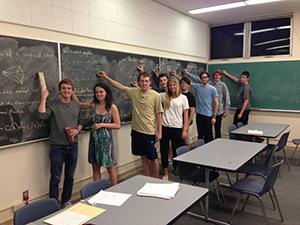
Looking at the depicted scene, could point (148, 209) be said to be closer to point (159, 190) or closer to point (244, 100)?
point (159, 190)

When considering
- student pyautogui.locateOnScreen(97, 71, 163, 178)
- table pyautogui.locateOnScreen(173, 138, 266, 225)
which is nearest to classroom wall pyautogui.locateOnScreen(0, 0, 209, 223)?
student pyautogui.locateOnScreen(97, 71, 163, 178)

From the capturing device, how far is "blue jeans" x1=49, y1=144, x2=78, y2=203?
304 cm

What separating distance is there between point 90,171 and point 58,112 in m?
1.16

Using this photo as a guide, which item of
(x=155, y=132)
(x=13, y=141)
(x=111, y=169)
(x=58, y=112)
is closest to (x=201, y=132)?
(x=155, y=132)

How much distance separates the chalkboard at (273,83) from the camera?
6016 millimetres

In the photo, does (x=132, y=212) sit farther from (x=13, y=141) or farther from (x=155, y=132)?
(x=155, y=132)

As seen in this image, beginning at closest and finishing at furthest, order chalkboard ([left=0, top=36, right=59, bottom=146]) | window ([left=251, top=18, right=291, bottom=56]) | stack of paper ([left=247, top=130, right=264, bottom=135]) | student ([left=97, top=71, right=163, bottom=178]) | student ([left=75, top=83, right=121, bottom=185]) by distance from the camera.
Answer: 1. chalkboard ([left=0, top=36, right=59, bottom=146])
2. student ([left=75, top=83, right=121, bottom=185])
3. student ([left=97, top=71, right=163, bottom=178])
4. stack of paper ([left=247, top=130, right=264, bottom=135])
5. window ([left=251, top=18, right=291, bottom=56])

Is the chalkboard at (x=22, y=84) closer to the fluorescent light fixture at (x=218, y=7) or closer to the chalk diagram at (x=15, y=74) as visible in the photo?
the chalk diagram at (x=15, y=74)

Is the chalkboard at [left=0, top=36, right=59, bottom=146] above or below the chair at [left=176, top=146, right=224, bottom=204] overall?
above

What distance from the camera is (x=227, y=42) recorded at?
6.84m

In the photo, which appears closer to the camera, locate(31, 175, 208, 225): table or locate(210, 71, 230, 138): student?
locate(31, 175, 208, 225): table

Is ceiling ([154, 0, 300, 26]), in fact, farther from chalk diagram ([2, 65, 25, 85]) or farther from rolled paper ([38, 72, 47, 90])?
chalk diagram ([2, 65, 25, 85])

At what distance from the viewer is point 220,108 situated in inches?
225

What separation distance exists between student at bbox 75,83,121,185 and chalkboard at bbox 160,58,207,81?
6.82ft
